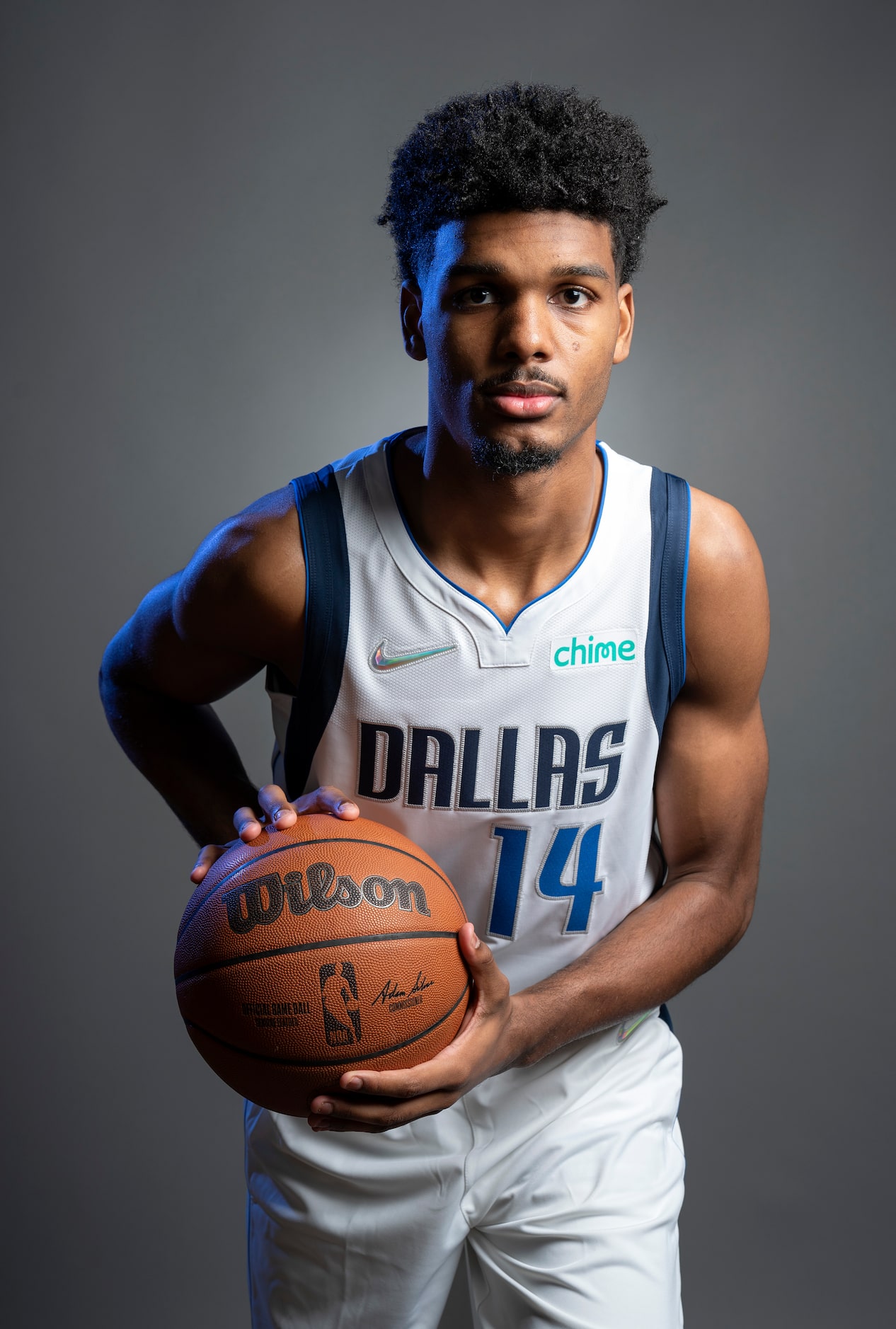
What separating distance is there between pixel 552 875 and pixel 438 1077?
56 centimetres

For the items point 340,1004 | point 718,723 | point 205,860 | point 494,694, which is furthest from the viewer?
point 718,723

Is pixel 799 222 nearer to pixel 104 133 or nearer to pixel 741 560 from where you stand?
pixel 741 560

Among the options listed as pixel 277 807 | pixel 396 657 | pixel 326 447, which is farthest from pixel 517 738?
pixel 326 447

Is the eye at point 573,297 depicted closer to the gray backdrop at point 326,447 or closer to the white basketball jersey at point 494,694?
the white basketball jersey at point 494,694

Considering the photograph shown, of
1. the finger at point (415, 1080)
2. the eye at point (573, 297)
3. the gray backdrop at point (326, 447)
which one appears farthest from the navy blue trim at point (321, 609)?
the gray backdrop at point (326, 447)

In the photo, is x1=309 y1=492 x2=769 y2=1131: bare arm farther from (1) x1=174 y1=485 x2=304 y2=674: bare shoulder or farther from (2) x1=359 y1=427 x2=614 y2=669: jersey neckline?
(1) x1=174 y1=485 x2=304 y2=674: bare shoulder

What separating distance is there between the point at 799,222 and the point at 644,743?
170cm

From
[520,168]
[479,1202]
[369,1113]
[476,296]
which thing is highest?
[520,168]

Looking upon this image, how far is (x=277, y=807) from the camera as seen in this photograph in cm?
180

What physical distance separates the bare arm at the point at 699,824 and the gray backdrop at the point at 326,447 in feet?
3.82

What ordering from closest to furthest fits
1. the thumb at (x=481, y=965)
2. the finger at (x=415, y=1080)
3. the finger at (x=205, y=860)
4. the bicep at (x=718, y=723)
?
the finger at (x=415, y=1080) → the thumb at (x=481, y=965) → the finger at (x=205, y=860) → the bicep at (x=718, y=723)

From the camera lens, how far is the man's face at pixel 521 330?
6.15 ft

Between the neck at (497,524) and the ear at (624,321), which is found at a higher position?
the ear at (624,321)

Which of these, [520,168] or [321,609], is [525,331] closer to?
Result: [520,168]
